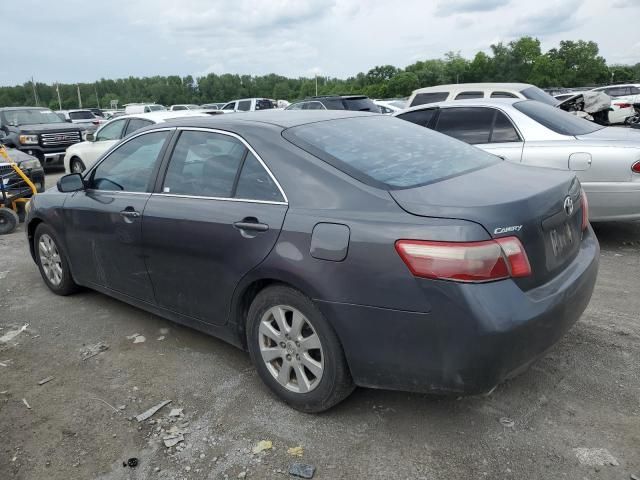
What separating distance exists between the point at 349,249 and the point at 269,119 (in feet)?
4.20

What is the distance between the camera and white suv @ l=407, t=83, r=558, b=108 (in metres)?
10.1

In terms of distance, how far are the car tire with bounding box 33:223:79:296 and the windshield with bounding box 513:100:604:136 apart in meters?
5.06

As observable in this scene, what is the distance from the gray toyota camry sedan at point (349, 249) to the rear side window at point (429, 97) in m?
8.14

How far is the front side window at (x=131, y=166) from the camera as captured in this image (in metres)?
3.93

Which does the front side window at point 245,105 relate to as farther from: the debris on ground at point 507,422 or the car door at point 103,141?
A: the debris on ground at point 507,422

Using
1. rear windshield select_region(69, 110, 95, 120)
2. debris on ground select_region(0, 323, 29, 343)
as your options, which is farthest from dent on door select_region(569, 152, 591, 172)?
rear windshield select_region(69, 110, 95, 120)

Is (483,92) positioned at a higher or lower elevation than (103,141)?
higher

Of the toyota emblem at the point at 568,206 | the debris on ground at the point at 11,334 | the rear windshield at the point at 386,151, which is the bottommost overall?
the debris on ground at the point at 11,334

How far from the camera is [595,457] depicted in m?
2.59

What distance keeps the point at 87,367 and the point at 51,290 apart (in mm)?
1770

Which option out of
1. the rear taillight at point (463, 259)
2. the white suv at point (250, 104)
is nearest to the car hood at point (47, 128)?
the white suv at point (250, 104)

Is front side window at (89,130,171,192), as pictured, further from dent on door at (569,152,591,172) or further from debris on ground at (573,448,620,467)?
dent on door at (569,152,591,172)

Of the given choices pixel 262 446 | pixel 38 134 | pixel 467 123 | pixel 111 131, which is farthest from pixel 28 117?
pixel 262 446

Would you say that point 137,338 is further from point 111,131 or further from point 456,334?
point 111,131
